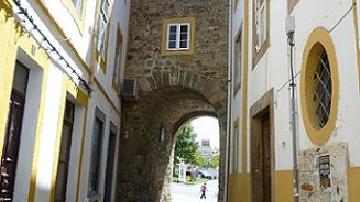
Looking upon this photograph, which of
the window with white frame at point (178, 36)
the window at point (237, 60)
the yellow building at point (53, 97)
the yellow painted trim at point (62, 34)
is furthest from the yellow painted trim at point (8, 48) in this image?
the window with white frame at point (178, 36)

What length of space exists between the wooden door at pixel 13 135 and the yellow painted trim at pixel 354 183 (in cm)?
382

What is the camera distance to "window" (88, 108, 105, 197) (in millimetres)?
9605

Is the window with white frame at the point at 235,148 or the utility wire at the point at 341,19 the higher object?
the utility wire at the point at 341,19

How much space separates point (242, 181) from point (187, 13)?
6486 mm

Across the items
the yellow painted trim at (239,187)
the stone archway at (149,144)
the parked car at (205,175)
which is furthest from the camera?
the parked car at (205,175)

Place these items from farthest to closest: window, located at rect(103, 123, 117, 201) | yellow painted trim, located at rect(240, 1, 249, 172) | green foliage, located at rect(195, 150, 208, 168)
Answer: green foliage, located at rect(195, 150, 208, 168) < window, located at rect(103, 123, 117, 201) < yellow painted trim, located at rect(240, 1, 249, 172)

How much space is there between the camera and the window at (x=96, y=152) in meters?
9.60

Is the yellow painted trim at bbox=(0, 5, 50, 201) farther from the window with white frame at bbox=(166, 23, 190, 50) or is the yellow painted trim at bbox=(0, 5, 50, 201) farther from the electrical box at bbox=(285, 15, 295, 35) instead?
the window with white frame at bbox=(166, 23, 190, 50)

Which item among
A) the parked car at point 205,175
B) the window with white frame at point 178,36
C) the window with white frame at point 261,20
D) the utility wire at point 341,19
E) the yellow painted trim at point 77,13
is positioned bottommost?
the parked car at point 205,175

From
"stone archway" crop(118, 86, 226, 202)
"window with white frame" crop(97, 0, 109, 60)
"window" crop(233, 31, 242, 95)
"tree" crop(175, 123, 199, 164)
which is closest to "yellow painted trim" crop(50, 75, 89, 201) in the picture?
"window with white frame" crop(97, 0, 109, 60)

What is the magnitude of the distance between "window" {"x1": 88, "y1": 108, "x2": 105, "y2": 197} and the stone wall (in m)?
5.25

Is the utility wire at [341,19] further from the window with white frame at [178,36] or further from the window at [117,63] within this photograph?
the window with white frame at [178,36]

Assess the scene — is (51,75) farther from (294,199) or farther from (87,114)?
(294,199)

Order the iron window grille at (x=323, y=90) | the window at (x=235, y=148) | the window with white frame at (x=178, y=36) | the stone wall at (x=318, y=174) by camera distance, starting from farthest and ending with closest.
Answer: the window with white frame at (x=178, y=36), the window at (x=235, y=148), the iron window grille at (x=323, y=90), the stone wall at (x=318, y=174)
